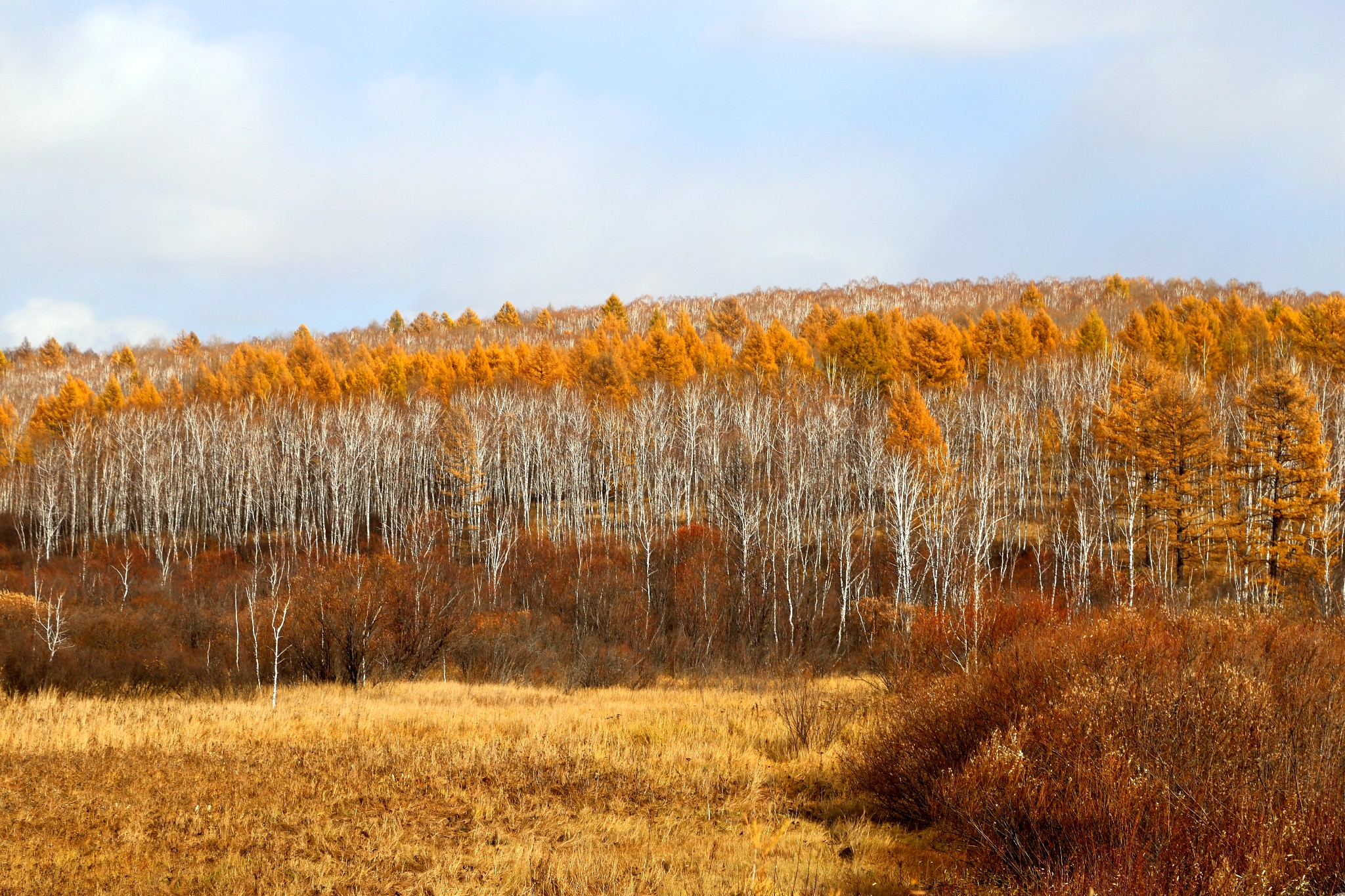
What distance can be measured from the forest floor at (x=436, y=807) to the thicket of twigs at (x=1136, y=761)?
773 millimetres

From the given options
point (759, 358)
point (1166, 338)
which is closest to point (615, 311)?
point (759, 358)

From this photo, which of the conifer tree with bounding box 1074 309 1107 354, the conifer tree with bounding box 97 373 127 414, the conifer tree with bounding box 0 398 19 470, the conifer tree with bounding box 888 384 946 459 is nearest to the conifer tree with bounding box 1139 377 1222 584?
the conifer tree with bounding box 888 384 946 459

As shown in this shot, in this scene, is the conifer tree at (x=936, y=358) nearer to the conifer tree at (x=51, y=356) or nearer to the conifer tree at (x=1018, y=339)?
the conifer tree at (x=1018, y=339)

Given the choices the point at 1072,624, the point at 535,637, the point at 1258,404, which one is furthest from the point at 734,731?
the point at 1258,404

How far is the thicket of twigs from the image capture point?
625 cm

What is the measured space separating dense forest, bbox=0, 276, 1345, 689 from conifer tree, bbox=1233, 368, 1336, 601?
0.47 ft

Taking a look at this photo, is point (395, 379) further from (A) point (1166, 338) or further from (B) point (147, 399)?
(A) point (1166, 338)

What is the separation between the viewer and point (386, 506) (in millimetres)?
56438

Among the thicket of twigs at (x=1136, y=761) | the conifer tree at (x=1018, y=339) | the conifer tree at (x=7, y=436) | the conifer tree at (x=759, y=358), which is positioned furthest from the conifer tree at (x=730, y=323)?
the thicket of twigs at (x=1136, y=761)

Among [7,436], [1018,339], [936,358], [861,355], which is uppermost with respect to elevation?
[1018,339]

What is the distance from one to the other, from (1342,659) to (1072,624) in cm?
304

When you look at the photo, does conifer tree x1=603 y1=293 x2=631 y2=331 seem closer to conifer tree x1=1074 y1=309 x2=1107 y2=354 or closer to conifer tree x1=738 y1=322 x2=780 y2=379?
conifer tree x1=738 y1=322 x2=780 y2=379

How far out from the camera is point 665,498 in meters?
50.1

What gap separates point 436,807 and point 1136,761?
7971mm
